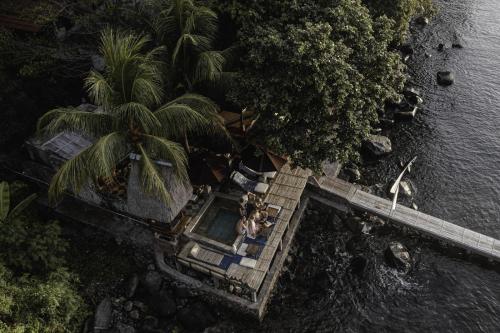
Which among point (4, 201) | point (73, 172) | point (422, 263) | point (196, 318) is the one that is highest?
point (73, 172)

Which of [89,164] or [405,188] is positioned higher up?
[89,164]

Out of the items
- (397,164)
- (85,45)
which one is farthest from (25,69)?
(397,164)

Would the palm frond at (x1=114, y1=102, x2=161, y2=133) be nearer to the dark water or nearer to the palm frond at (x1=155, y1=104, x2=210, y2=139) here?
the palm frond at (x1=155, y1=104, x2=210, y2=139)

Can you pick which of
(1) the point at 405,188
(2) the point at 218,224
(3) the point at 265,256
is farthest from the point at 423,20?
(3) the point at 265,256

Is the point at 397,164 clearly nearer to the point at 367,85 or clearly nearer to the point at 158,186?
the point at 367,85

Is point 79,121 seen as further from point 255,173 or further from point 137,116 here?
point 255,173

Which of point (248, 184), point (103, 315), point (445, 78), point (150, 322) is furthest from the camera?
point (445, 78)

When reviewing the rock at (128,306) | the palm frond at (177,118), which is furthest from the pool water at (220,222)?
the palm frond at (177,118)

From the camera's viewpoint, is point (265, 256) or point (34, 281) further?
point (265, 256)
